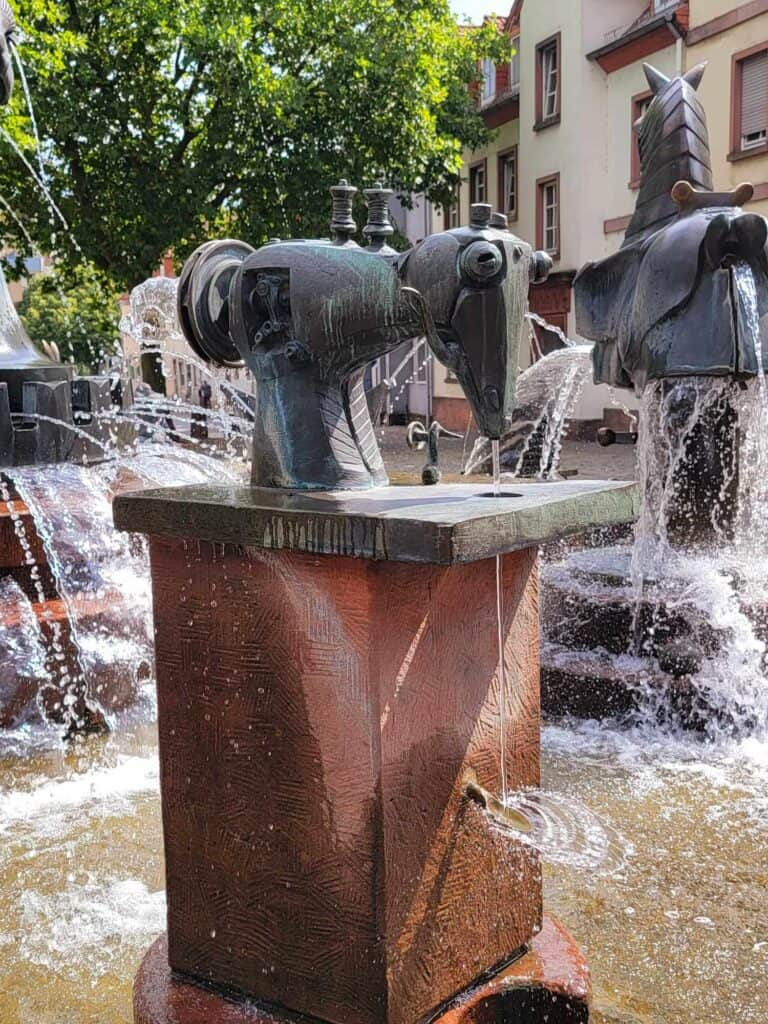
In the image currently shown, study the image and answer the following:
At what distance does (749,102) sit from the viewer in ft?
52.6

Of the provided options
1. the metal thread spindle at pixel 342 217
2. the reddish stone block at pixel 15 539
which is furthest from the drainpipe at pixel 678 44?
the metal thread spindle at pixel 342 217

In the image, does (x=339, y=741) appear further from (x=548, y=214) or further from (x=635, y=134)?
(x=548, y=214)

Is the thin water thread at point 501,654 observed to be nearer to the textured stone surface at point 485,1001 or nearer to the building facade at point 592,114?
the textured stone surface at point 485,1001

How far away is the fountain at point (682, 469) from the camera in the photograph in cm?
409

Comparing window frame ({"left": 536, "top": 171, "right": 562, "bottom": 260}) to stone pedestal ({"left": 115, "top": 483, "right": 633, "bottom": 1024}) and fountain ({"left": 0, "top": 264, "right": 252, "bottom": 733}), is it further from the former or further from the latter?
stone pedestal ({"left": 115, "top": 483, "right": 633, "bottom": 1024})

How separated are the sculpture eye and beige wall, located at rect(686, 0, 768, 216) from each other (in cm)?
1536

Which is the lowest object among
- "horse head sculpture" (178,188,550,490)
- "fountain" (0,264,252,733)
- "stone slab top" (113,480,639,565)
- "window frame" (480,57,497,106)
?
"fountain" (0,264,252,733)

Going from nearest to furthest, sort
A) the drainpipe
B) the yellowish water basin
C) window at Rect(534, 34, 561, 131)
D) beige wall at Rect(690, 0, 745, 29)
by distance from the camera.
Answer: the yellowish water basin → beige wall at Rect(690, 0, 745, 29) → the drainpipe → window at Rect(534, 34, 561, 131)

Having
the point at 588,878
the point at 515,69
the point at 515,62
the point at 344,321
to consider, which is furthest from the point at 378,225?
the point at 515,62

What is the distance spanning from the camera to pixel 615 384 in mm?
5297

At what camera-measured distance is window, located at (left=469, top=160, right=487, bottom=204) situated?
24.5m

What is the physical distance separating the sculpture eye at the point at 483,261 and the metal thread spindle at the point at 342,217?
358 mm

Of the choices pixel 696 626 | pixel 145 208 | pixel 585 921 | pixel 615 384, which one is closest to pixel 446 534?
pixel 585 921

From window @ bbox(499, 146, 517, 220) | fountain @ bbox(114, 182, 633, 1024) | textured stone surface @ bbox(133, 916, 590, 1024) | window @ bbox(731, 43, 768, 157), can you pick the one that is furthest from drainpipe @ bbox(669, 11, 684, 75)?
textured stone surface @ bbox(133, 916, 590, 1024)
